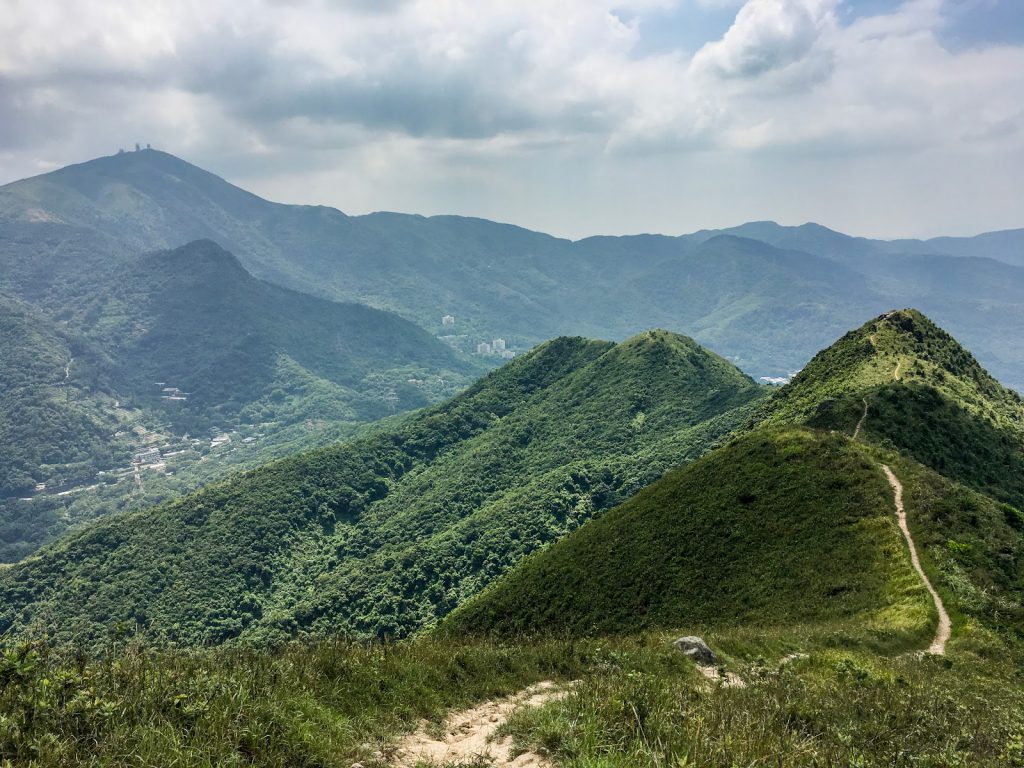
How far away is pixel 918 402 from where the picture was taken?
65.9 m

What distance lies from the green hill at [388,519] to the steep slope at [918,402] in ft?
109

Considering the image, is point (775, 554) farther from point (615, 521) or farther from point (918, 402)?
point (918, 402)

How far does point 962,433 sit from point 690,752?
73556 mm

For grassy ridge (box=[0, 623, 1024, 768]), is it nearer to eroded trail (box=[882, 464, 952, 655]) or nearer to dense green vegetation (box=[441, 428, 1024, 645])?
→ eroded trail (box=[882, 464, 952, 655])

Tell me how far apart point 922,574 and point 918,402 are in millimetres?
39865

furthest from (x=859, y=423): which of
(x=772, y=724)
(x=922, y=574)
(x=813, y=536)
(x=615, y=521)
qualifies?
(x=772, y=724)

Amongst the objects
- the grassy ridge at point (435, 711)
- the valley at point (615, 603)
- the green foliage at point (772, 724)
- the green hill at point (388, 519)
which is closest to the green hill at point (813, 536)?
the valley at point (615, 603)

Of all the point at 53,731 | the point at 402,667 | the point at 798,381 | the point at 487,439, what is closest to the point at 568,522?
the point at 798,381

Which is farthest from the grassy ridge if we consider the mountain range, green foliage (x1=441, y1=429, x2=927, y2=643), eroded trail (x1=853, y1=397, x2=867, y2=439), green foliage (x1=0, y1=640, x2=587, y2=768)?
eroded trail (x1=853, y1=397, x2=867, y2=439)

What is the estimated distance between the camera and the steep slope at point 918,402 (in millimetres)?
60062

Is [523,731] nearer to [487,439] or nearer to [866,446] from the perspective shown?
[866,446]

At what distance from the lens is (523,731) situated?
454 inches

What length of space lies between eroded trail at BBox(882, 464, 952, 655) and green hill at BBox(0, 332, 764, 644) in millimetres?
70448

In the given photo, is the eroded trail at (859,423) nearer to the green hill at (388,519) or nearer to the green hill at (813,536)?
the green hill at (813,536)
